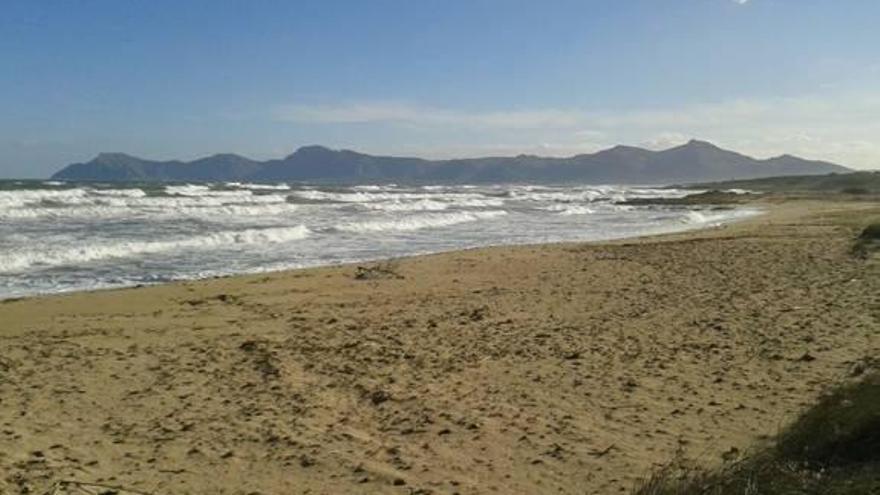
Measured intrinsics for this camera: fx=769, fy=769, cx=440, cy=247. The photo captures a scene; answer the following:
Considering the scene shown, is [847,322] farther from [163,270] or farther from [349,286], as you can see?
[163,270]

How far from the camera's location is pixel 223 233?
80.3 feet

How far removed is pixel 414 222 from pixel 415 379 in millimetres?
25233

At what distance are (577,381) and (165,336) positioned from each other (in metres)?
5.30

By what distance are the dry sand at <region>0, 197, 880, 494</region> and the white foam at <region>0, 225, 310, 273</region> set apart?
5063 mm

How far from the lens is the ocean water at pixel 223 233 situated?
16.7m

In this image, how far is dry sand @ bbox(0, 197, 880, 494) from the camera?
5359mm

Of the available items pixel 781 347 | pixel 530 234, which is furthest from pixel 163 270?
pixel 530 234

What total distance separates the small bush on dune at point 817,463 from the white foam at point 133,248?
15914mm

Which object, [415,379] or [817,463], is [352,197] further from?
[817,463]

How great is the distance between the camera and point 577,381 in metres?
7.32

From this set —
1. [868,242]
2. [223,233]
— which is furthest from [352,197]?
[868,242]

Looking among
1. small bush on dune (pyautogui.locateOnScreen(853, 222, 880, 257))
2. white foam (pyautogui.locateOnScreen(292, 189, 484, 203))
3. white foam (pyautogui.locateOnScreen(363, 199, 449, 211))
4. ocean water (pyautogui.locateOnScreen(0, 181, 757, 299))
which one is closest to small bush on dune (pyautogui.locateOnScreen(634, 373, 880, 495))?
ocean water (pyautogui.locateOnScreen(0, 181, 757, 299))

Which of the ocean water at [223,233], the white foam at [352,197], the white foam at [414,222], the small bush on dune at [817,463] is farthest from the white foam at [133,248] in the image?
the white foam at [352,197]

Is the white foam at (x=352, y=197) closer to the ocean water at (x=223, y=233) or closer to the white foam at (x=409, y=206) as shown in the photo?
the white foam at (x=409, y=206)
